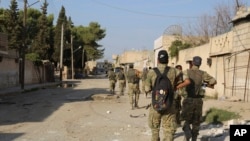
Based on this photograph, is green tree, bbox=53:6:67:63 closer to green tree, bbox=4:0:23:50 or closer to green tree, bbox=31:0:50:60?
green tree, bbox=31:0:50:60

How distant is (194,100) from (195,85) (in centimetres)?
30

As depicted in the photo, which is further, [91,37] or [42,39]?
[91,37]

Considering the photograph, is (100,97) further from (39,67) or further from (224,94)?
(39,67)

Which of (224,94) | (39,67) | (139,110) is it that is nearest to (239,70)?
(224,94)

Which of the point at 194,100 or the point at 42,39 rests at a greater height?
the point at 42,39

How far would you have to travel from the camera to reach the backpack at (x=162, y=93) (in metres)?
7.13

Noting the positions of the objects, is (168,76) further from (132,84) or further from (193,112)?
(132,84)

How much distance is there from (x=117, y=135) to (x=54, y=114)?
5061mm

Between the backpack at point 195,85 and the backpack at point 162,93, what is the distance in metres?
1.50

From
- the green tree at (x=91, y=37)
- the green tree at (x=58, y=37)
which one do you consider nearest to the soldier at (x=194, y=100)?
the green tree at (x=58, y=37)

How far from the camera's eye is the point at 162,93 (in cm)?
714

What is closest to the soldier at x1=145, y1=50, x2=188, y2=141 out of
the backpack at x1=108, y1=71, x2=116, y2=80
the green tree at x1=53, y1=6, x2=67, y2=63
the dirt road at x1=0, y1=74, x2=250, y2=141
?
the dirt road at x1=0, y1=74, x2=250, y2=141

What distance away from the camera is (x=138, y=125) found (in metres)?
12.3

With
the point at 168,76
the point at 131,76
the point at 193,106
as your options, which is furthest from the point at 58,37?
the point at 168,76
